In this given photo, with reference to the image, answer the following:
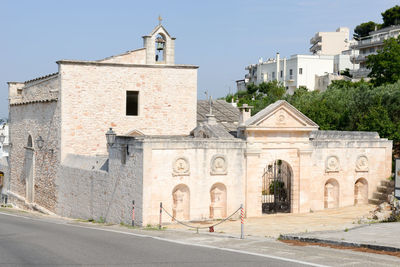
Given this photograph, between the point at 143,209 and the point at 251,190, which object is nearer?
the point at 143,209

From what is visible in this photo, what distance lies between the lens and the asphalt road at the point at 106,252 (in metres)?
12.9

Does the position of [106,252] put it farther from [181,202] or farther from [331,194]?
[331,194]

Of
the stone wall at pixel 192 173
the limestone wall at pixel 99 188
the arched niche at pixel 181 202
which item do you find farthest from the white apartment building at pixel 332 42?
the arched niche at pixel 181 202

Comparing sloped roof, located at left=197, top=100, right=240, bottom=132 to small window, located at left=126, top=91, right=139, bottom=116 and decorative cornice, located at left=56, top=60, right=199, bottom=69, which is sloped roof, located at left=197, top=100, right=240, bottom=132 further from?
decorative cornice, located at left=56, top=60, right=199, bottom=69

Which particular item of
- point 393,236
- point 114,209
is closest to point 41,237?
point 114,209

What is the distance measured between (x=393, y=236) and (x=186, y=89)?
18.2m

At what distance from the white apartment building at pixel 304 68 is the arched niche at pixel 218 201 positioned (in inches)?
2185

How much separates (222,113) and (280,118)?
44.2 feet

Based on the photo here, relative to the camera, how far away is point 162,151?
22.0 m

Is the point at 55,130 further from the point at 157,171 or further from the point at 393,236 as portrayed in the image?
the point at 393,236

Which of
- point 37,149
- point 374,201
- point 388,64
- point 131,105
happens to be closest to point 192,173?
point 374,201

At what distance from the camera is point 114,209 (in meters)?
23.9

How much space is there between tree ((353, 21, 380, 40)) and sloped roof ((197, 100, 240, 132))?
63.4 m

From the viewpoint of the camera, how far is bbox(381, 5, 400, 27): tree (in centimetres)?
8256
